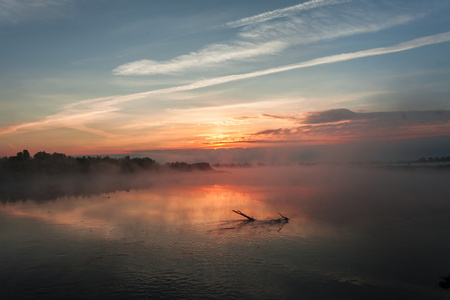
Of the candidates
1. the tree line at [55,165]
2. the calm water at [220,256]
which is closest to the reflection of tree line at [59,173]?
the tree line at [55,165]

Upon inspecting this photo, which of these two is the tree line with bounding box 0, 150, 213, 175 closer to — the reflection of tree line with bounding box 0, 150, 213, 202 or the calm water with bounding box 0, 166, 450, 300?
the reflection of tree line with bounding box 0, 150, 213, 202

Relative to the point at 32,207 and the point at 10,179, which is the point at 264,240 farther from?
the point at 10,179

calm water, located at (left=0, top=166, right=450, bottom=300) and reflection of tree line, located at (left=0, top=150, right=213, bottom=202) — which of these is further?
reflection of tree line, located at (left=0, top=150, right=213, bottom=202)

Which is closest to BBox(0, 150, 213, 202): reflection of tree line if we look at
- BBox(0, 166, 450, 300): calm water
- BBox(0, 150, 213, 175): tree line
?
BBox(0, 150, 213, 175): tree line

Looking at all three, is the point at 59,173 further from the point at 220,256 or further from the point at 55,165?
the point at 220,256

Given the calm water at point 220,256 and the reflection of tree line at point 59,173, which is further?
the reflection of tree line at point 59,173

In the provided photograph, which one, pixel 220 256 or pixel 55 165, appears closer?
pixel 220 256

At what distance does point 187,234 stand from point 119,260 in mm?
9654

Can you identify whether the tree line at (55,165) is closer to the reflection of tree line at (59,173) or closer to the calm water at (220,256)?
the reflection of tree line at (59,173)

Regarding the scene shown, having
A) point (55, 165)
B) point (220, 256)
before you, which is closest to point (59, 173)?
point (55, 165)

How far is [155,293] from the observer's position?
20.1 metres

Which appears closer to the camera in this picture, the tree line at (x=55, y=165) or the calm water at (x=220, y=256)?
the calm water at (x=220, y=256)

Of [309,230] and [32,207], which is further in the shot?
[32,207]

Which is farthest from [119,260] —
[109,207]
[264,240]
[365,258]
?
[109,207]
